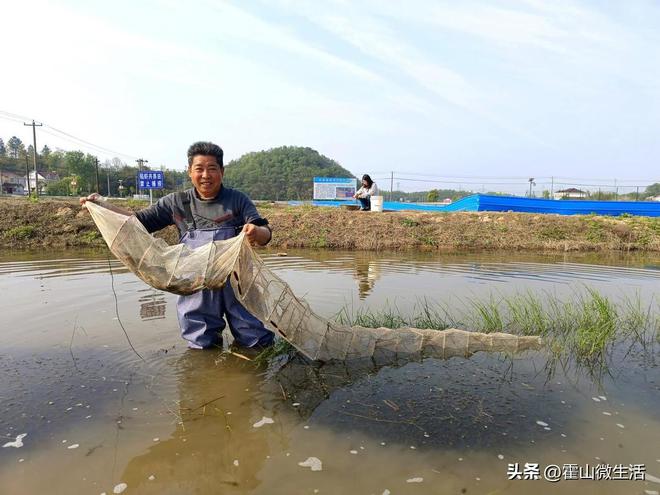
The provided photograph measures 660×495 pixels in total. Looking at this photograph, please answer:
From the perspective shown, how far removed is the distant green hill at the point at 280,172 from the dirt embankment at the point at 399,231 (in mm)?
43543

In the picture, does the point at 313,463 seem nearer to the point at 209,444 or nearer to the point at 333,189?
the point at 209,444

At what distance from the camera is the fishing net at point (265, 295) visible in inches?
112

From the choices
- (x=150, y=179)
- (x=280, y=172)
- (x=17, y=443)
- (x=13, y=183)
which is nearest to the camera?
(x=17, y=443)

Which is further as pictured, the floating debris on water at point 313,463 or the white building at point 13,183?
the white building at point 13,183

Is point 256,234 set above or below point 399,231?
above

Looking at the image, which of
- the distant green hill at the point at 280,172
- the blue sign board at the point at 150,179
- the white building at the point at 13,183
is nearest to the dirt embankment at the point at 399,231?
the blue sign board at the point at 150,179

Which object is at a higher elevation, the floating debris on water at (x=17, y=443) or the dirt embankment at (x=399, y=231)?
the dirt embankment at (x=399, y=231)

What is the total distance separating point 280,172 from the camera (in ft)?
245

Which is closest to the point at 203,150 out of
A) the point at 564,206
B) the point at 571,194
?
the point at 564,206

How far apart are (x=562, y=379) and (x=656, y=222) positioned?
51.1 ft

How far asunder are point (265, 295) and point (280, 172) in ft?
241

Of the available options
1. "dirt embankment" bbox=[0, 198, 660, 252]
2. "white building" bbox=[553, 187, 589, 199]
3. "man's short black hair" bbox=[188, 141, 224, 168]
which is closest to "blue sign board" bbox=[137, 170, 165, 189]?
"dirt embankment" bbox=[0, 198, 660, 252]

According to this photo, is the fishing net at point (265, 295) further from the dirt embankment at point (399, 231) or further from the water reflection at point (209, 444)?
the dirt embankment at point (399, 231)

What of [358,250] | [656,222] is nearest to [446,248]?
[358,250]
